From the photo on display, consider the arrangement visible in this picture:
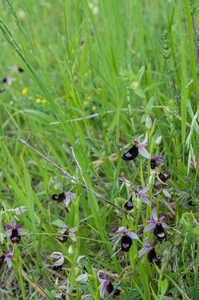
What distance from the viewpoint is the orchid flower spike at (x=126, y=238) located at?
4.02ft

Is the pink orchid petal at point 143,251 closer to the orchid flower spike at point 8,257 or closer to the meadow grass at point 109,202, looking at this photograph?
the meadow grass at point 109,202

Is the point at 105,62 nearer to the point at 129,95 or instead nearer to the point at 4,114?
the point at 129,95

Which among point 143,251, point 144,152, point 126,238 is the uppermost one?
point 144,152

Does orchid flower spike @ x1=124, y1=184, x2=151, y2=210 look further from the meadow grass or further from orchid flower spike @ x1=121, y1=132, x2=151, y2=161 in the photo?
orchid flower spike @ x1=121, y1=132, x2=151, y2=161

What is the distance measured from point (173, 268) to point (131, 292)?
294 mm

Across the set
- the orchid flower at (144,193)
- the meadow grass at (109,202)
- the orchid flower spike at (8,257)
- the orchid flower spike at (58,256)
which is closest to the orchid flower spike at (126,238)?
the meadow grass at (109,202)

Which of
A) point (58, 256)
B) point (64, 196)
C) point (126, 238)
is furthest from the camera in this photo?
point (64, 196)

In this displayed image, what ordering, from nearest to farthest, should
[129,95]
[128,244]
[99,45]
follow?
[128,244] < [129,95] < [99,45]

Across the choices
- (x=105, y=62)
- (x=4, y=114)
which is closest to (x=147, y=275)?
(x=105, y=62)

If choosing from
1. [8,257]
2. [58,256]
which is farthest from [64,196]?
[8,257]

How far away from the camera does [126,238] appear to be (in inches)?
49.1

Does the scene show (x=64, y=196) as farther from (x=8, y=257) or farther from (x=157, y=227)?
(x=157, y=227)

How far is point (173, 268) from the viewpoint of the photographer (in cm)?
149

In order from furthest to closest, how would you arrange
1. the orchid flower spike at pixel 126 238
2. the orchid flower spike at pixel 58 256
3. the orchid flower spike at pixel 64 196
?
the orchid flower spike at pixel 64 196 → the orchid flower spike at pixel 58 256 → the orchid flower spike at pixel 126 238
